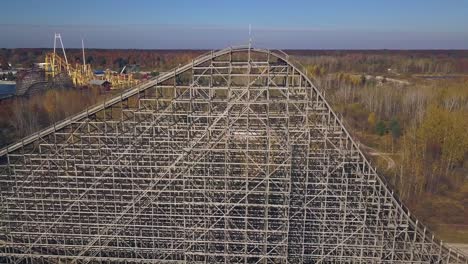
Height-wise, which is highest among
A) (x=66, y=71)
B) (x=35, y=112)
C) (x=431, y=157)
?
(x=66, y=71)

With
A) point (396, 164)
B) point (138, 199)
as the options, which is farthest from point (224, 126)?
point (396, 164)

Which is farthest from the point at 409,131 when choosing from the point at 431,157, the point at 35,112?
the point at 35,112

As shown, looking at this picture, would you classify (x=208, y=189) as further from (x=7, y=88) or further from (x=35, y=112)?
(x=7, y=88)

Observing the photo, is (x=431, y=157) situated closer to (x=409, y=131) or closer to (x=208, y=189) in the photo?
(x=409, y=131)

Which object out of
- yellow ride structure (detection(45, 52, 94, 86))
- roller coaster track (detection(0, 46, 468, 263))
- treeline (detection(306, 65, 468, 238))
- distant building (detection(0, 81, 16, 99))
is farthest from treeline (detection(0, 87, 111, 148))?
treeline (detection(306, 65, 468, 238))

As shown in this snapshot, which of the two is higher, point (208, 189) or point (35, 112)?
point (208, 189)

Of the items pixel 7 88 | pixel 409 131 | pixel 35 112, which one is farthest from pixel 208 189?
pixel 7 88

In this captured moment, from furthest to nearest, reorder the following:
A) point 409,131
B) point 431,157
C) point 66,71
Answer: point 66,71 → point 409,131 → point 431,157

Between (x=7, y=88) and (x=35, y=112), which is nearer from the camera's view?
(x=35, y=112)

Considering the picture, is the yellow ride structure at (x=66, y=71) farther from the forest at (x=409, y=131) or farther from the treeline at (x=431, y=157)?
the treeline at (x=431, y=157)

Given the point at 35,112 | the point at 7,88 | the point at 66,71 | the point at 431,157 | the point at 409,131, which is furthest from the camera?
the point at 66,71

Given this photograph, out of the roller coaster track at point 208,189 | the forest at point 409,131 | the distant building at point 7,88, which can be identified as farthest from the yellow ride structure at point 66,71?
the roller coaster track at point 208,189
